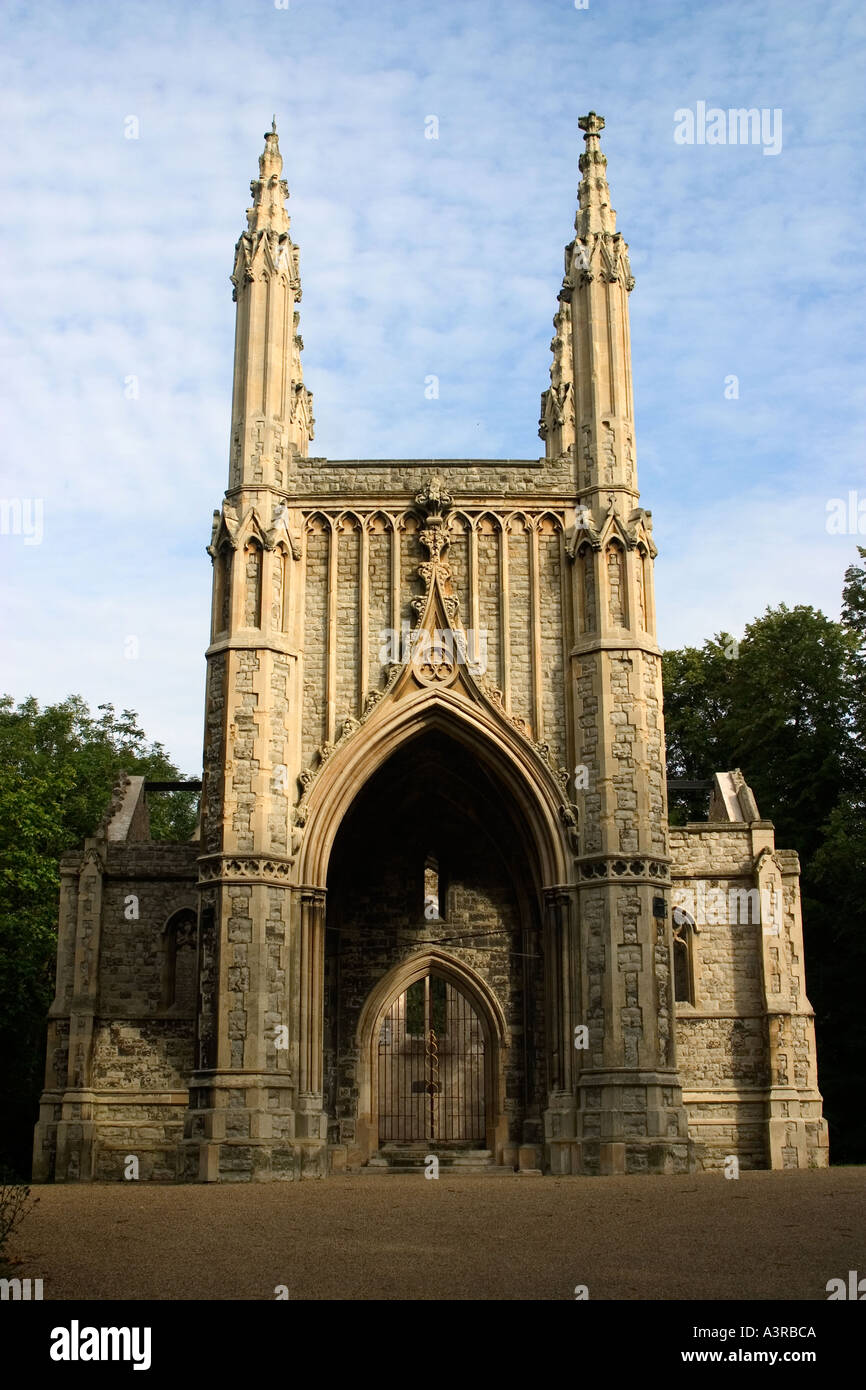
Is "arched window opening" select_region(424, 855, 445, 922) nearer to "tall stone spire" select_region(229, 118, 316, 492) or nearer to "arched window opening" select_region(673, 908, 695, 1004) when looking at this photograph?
"arched window opening" select_region(673, 908, 695, 1004)

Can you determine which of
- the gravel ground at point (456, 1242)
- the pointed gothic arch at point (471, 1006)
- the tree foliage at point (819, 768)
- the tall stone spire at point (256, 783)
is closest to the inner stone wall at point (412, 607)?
the tall stone spire at point (256, 783)

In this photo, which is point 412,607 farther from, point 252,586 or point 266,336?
point 266,336

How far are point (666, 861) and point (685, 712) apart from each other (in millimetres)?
19372

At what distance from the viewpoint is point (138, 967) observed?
24.5 m

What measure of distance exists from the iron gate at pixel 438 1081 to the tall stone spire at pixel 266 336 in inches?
397

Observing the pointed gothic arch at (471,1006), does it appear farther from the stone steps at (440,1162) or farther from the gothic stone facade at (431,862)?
the stone steps at (440,1162)

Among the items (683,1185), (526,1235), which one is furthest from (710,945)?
(526,1235)

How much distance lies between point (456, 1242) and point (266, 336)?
16.4 metres

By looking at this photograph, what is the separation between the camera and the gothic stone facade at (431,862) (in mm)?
21531

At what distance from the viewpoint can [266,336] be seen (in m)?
24.2

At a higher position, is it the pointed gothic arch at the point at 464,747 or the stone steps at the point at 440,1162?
the pointed gothic arch at the point at 464,747

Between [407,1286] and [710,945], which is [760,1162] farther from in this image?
[407,1286]

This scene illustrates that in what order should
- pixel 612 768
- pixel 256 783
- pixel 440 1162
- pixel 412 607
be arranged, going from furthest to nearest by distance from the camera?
pixel 440 1162 < pixel 412 607 < pixel 612 768 < pixel 256 783

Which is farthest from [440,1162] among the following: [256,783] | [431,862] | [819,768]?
→ [819,768]
